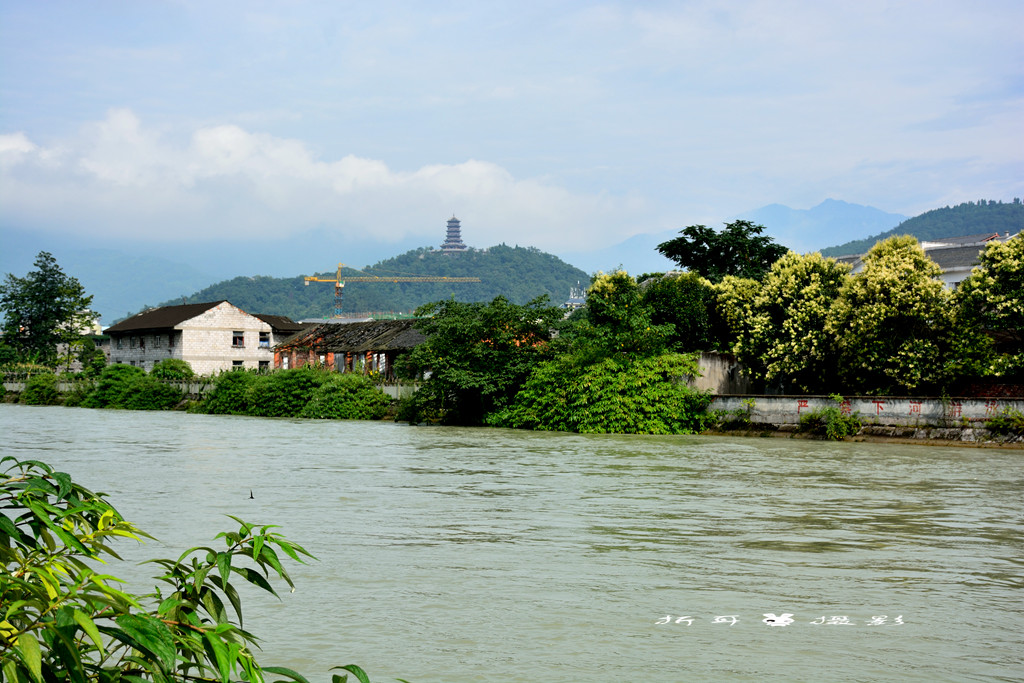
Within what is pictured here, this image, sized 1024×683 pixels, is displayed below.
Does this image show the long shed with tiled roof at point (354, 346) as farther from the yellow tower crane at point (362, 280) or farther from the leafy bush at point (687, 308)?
the yellow tower crane at point (362, 280)

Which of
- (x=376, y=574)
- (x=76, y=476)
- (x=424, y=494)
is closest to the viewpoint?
(x=376, y=574)

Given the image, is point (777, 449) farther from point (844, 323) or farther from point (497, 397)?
point (497, 397)

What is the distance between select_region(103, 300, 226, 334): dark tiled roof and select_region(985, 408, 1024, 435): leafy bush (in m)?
53.9

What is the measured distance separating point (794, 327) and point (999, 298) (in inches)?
262

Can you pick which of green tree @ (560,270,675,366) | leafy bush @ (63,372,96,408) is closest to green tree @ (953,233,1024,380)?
green tree @ (560,270,675,366)

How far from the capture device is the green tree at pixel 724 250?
46.2 meters

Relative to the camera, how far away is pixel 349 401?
133 ft

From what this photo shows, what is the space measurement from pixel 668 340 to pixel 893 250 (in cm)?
884

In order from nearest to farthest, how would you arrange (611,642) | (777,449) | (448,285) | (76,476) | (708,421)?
(611,642)
(76,476)
(777,449)
(708,421)
(448,285)

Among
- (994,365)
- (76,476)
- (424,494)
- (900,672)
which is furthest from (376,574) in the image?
(994,365)

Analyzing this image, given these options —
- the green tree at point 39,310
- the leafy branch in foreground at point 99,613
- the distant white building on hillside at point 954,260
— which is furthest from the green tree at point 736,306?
the green tree at point 39,310

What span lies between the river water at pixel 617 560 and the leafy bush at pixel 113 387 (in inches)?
1238

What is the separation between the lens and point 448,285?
194625 mm

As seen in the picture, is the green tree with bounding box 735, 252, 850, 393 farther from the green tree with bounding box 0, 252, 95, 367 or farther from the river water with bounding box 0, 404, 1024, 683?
the green tree with bounding box 0, 252, 95, 367
